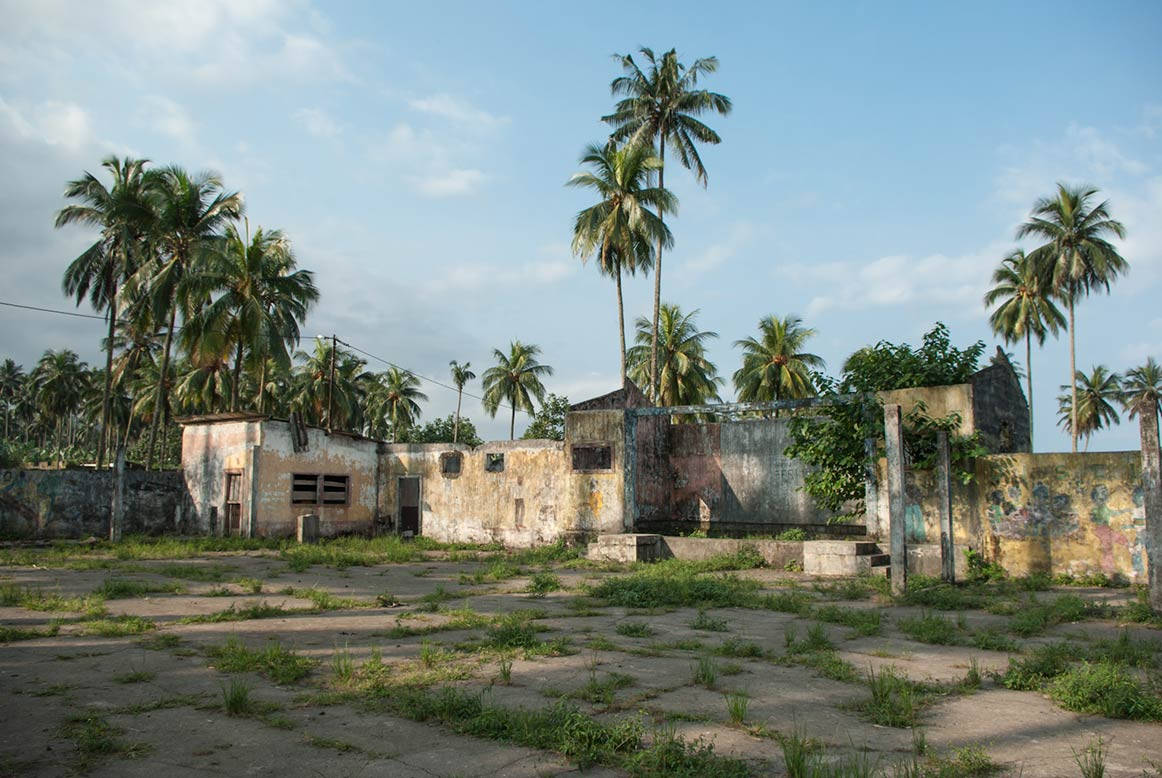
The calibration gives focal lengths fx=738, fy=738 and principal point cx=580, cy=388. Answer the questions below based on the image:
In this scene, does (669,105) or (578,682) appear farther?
(669,105)

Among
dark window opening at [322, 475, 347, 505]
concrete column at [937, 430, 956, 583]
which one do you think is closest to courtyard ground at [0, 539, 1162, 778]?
concrete column at [937, 430, 956, 583]

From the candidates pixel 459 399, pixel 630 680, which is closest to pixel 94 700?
pixel 630 680

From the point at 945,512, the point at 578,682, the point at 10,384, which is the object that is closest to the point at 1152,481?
the point at 945,512

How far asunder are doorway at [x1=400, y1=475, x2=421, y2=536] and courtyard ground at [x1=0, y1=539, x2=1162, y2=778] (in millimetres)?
10469

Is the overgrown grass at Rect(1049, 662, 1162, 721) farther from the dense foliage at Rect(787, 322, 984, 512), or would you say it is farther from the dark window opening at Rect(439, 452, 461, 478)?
the dark window opening at Rect(439, 452, 461, 478)

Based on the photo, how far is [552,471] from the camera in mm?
18016

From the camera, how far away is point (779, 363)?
110 ft

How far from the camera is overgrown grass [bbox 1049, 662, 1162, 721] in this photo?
4598mm

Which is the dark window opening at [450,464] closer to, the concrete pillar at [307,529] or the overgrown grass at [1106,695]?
the concrete pillar at [307,529]

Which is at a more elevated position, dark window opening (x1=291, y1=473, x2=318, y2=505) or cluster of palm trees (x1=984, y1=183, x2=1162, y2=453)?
cluster of palm trees (x1=984, y1=183, x2=1162, y2=453)

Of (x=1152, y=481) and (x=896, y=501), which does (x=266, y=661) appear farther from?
(x=1152, y=481)

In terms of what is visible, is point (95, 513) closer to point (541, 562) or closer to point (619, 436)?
point (541, 562)

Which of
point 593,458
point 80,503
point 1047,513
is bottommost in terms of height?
point 80,503

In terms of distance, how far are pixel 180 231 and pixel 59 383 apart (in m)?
36.2
